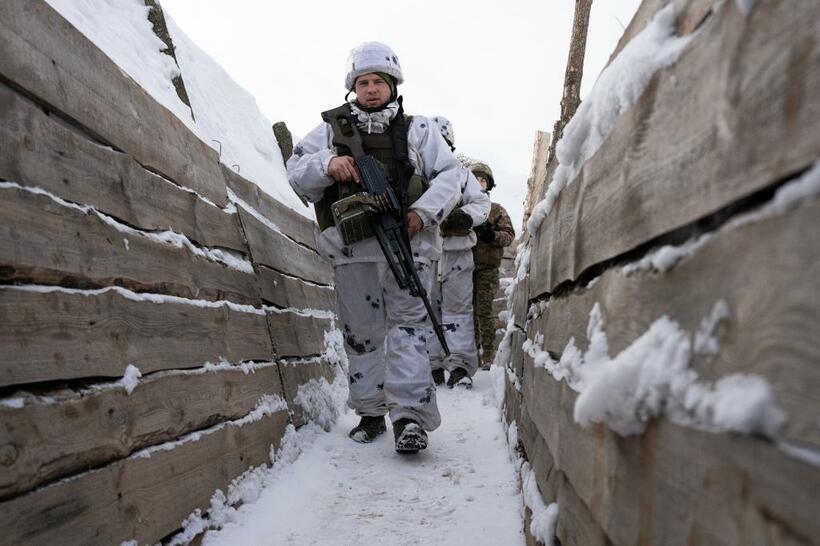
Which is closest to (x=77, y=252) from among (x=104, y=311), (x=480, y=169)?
(x=104, y=311)

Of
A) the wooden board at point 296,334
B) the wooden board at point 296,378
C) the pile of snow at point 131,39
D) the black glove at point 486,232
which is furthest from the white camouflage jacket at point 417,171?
the black glove at point 486,232

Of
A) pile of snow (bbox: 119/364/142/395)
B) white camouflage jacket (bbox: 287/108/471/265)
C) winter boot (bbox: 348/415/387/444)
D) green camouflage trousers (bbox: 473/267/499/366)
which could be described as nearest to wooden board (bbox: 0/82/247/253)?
pile of snow (bbox: 119/364/142/395)

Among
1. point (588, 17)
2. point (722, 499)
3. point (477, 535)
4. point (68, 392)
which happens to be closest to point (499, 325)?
point (588, 17)

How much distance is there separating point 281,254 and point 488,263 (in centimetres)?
343

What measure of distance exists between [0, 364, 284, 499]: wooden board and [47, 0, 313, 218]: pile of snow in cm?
143

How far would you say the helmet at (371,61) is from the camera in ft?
13.7

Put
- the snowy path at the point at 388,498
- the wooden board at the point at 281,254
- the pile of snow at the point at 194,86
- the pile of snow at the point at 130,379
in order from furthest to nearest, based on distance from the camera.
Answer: the pile of snow at the point at 194,86 < the wooden board at the point at 281,254 < the snowy path at the point at 388,498 < the pile of snow at the point at 130,379

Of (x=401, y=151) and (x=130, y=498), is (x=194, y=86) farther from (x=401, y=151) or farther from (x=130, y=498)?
(x=130, y=498)

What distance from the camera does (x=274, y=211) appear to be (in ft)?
15.9

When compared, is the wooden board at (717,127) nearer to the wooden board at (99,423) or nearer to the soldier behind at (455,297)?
the wooden board at (99,423)

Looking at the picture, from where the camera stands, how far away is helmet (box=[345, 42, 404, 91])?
4168mm

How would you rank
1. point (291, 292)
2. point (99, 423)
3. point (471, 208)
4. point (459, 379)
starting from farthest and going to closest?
point (459, 379)
point (471, 208)
point (291, 292)
point (99, 423)

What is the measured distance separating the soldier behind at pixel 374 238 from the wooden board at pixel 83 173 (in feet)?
4.14

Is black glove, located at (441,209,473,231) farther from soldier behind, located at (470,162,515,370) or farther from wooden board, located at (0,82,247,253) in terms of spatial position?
wooden board, located at (0,82,247,253)
